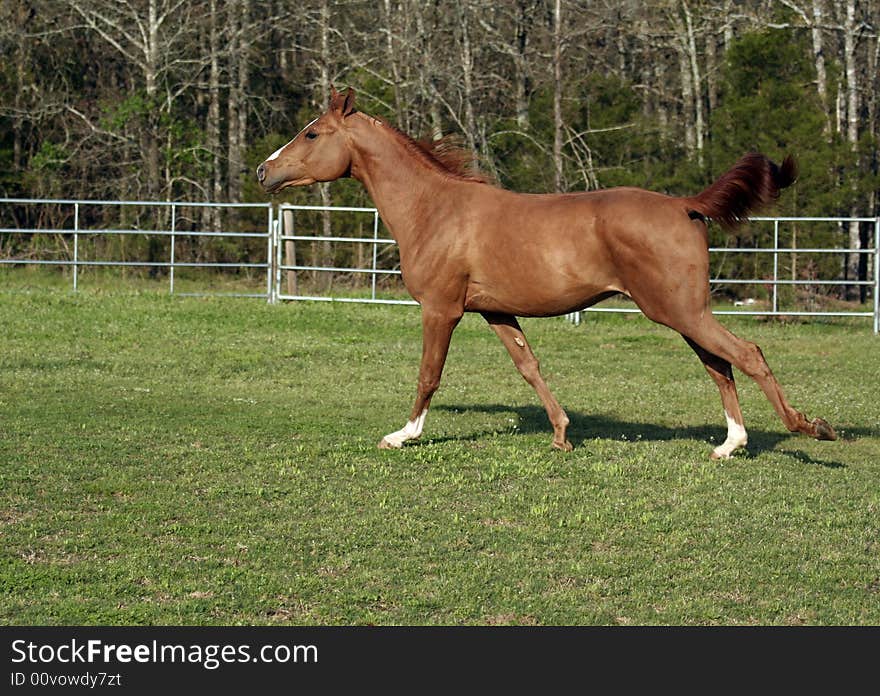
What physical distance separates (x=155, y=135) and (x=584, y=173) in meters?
10.2

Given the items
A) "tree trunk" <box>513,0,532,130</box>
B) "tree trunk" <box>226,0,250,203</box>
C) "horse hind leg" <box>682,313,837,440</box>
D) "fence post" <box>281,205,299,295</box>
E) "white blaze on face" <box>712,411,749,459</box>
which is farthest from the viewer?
"tree trunk" <box>226,0,250,203</box>

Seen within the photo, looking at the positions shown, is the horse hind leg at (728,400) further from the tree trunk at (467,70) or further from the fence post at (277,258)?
the tree trunk at (467,70)

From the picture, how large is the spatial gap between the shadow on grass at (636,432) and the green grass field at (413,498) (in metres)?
0.04

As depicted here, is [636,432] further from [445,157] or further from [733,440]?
[445,157]

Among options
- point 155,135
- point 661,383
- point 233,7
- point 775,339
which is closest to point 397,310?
point 775,339

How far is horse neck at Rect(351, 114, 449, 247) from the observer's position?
8.80 meters

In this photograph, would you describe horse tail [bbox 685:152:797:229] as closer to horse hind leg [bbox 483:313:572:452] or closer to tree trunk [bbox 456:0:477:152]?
horse hind leg [bbox 483:313:572:452]

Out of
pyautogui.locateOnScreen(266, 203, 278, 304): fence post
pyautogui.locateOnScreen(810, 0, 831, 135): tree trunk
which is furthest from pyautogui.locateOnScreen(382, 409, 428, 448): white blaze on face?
pyautogui.locateOnScreen(810, 0, 831, 135): tree trunk

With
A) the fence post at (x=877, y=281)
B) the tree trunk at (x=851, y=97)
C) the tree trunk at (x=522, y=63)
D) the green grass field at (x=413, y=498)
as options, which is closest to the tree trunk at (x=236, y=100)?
the tree trunk at (x=522, y=63)

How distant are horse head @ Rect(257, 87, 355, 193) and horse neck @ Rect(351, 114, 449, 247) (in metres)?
0.12

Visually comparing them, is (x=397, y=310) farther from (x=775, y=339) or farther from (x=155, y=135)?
(x=155, y=135)

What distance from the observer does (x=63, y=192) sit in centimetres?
2848

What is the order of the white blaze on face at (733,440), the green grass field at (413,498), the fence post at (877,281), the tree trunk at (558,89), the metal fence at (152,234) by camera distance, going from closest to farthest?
the green grass field at (413,498) → the white blaze on face at (733,440) → the fence post at (877,281) → the metal fence at (152,234) → the tree trunk at (558,89)

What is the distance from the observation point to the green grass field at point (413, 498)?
17.3ft
